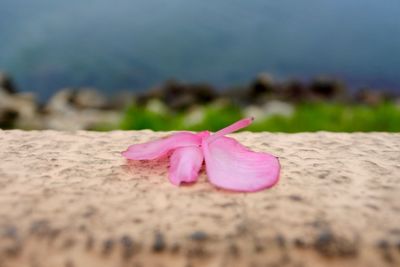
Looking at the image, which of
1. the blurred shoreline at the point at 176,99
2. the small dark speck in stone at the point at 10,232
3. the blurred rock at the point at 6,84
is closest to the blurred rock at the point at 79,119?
the blurred shoreline at the point at 176,99

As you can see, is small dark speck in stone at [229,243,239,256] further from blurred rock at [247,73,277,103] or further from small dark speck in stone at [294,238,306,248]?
blurred rock at [247,73,277,103]

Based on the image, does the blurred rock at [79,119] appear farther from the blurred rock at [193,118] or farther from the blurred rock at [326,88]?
the blurred rock at [326,88]

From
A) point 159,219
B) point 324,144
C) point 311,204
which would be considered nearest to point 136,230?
point 159,219

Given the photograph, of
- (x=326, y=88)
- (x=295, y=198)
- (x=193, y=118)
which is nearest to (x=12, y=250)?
(x=295, y=198)

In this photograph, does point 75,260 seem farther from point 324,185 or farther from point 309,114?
point 309,114

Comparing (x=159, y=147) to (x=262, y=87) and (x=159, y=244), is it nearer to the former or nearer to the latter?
(x=159, y=244)

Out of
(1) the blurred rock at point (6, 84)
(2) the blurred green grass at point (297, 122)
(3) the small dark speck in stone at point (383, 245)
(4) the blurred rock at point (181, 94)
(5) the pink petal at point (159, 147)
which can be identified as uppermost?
(1) the blurred rock at point (6, 84)
